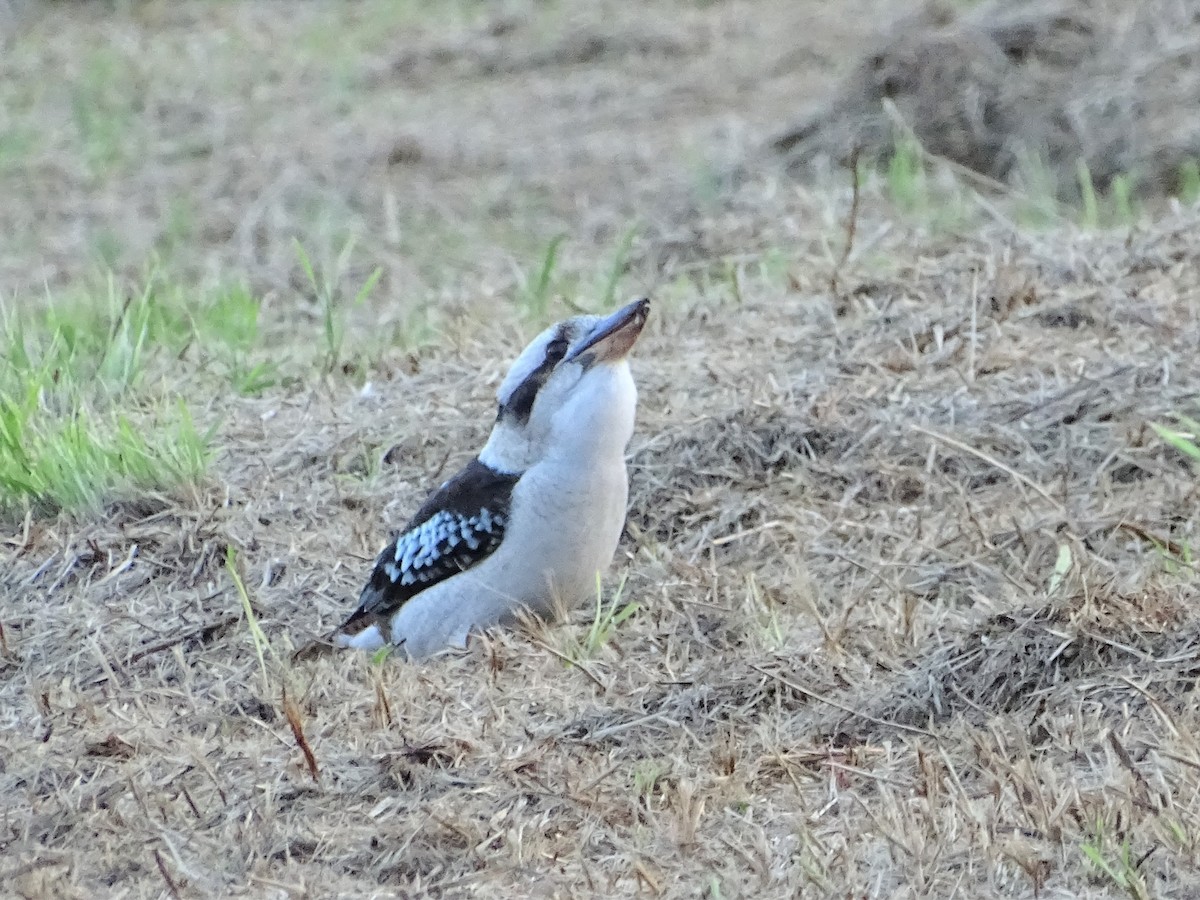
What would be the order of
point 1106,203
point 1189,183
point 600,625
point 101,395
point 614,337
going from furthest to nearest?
point 1106,203
point 1189,183
point 101,395
point 614,337
point 600,625

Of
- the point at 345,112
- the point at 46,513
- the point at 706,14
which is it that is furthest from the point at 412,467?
the point at 706,14

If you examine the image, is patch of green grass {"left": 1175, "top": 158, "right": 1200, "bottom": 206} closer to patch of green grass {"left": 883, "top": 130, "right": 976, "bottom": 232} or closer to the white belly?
patch of green grass {"left": 883, "top": 130, "right": 976, "bottom": 232}

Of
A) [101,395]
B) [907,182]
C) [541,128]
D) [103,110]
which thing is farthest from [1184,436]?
[103,110]

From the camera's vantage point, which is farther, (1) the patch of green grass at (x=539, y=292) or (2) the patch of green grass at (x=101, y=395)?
(1) the patch of green grass at (x=539, y=292)

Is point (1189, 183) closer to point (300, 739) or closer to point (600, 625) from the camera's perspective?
point (600, 625)

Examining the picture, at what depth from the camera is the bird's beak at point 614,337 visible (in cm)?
403

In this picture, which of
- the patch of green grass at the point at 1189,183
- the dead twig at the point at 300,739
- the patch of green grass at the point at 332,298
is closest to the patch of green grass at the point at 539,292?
the patch of green grass at the point at 332,298

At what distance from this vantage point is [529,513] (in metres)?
4.04

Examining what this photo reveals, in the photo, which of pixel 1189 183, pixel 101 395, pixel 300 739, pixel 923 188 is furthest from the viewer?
pixel 923 188

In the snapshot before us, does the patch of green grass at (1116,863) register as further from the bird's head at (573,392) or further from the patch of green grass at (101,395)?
the patch of green grass at (101,395)

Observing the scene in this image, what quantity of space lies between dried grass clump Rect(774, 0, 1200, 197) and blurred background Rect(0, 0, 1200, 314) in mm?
13

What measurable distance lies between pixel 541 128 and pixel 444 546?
5.97 meters

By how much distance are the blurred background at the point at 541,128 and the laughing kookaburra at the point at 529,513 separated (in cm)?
192

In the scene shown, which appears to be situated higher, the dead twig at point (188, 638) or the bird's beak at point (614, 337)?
the bird's beak at point (614, 337)
